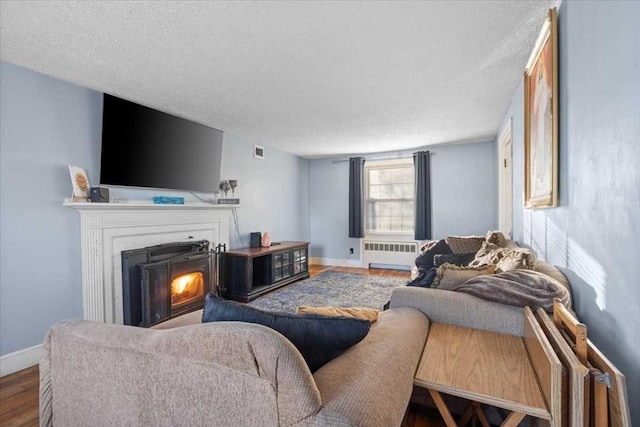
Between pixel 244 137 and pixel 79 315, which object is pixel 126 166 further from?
pixel 244 137

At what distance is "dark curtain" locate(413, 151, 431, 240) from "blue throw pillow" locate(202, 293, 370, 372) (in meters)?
4.36

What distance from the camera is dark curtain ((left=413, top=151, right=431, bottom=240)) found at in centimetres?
509

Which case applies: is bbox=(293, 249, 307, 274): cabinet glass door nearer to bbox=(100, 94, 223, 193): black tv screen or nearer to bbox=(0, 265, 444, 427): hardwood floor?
bbox=(100, 94, 223, 193): black tv screen

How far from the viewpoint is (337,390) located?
2.70 ft

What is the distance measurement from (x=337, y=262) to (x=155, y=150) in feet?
12.8

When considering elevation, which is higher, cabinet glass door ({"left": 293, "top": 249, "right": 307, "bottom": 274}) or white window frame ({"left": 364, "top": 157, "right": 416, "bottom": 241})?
white window frame ({"left": 364, "top": 157, "right": 416, "bottom": 241})

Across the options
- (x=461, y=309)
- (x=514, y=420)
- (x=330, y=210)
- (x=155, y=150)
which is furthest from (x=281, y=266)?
Answer: (x=514, y=420)

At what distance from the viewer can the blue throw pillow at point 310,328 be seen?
101 centimetres

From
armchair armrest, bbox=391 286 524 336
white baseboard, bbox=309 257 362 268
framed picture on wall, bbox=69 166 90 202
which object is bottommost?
white baseboard, bbox=309 257 362 268

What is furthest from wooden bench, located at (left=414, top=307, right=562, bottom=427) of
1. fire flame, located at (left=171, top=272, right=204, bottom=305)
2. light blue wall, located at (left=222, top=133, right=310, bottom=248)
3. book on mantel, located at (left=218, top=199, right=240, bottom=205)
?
light blue wall, located at (left=222, top=133, right=310, bottom=248)

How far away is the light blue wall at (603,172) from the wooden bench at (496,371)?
230 millimetres

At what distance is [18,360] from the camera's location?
2223 mm

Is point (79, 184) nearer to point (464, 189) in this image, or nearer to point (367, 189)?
point (367, 189)

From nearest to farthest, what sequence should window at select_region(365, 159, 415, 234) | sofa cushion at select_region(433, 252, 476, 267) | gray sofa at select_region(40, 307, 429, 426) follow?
gray sofa at select_region(40, 307, 429, 426) → sofa cushion at select_region(433, 252, 476, 267) → window at select_region(365, 159, 415, 234)
